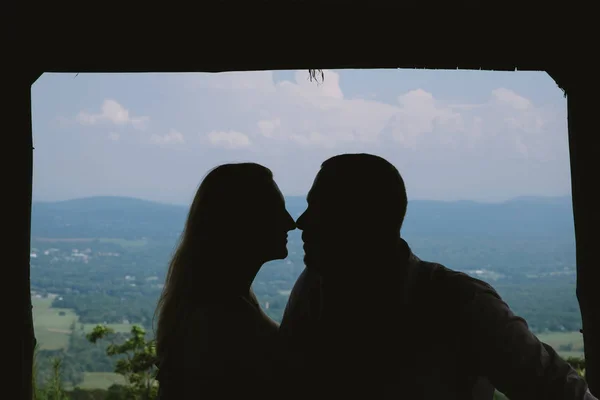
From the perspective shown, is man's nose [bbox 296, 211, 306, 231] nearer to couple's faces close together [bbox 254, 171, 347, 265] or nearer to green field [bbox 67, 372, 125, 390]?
couple's faces close together [bbox 254, 171, 347, 265]

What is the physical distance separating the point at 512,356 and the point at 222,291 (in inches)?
30.0

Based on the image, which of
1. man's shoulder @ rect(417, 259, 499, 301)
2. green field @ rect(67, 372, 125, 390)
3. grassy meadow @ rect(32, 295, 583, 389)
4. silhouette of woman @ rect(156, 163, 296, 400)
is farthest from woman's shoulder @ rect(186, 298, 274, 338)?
green field @ rect(67, 372, 125, 390)

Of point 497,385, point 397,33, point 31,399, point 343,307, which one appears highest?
point 397,33

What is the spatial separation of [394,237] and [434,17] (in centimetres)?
87

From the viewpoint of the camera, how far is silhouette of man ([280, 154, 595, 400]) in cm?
136

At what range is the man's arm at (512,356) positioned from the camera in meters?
1.20

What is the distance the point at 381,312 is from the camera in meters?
1.49

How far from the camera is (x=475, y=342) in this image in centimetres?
132

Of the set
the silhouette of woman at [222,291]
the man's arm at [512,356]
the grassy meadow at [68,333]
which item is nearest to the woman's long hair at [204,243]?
the silhouette of woman at [222,291]

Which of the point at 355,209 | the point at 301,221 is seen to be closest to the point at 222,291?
the point at 301,221

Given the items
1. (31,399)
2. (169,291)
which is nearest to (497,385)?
(169,291)

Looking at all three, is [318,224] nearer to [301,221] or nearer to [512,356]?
[301,221]

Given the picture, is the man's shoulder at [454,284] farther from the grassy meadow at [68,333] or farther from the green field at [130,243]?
the green field at [130,243]

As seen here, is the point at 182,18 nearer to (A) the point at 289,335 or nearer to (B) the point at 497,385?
(A) the point at 289,335
